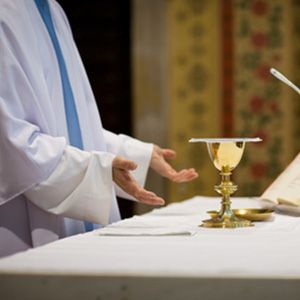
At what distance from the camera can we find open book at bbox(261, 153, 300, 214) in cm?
220

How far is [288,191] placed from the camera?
7.32ft

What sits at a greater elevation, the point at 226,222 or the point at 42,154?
the point at 42,154

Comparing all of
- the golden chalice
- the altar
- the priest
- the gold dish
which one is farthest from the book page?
the altar

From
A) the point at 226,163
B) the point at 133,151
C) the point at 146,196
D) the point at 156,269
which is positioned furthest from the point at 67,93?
the point at 156,269

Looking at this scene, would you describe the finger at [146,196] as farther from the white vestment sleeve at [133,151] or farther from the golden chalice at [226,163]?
the white vestment sleeve at [133,151]

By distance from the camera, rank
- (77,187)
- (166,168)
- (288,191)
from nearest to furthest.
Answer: (77,187) → (288,191) → (166,168)

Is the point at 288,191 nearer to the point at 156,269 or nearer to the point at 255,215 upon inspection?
the point at 255,215

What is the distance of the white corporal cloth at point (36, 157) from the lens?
6.30 ft

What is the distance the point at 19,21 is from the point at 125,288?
1046 mm

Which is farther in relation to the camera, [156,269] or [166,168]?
[166,168]

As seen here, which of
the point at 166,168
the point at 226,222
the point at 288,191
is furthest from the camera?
the point at 166,168

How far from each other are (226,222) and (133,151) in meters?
0.72

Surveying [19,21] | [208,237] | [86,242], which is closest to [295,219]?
[208,237]

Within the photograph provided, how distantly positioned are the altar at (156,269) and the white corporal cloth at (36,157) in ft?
1.13
